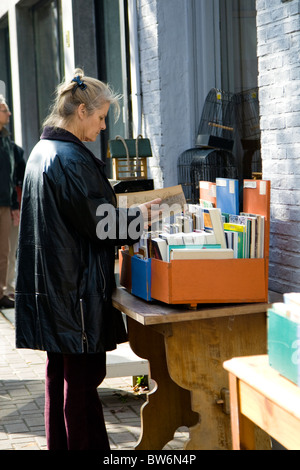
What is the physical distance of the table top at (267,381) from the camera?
7.36 ft

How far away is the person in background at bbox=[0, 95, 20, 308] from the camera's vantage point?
7.71m

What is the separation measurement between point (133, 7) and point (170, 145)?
1196mm

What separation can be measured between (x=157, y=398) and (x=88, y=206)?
1226 mm

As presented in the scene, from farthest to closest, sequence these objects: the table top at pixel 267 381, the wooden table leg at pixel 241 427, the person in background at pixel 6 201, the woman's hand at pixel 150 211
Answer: the person in background at pixel 6 201 < the woman's hand at pixel 150 211 < the wooden table leg at pixel 241 427 < the table top at pixel 267 381

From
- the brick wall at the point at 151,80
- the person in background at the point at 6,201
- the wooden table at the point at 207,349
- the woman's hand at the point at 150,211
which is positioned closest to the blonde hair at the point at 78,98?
the woman's hand at the point at 150,211

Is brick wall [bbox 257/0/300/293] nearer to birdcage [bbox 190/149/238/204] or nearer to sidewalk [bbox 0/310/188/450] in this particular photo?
birdcage [bbox 190/149/238/204]

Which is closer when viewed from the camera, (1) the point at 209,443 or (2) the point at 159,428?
(1) the point at 209,443

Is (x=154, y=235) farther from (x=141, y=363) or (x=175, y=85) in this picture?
(x=175, y=85)

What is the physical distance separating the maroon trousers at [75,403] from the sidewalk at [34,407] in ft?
2.10

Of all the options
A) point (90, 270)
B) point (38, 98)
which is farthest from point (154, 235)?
point (38, 98)

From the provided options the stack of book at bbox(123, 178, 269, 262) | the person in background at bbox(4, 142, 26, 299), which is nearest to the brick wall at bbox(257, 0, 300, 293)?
the stack of book at bbox(123, 178, 269, 262)

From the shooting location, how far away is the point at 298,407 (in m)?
2.19

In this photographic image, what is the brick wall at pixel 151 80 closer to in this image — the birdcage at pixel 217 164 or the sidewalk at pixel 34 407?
the birdcage at pixel 217 164

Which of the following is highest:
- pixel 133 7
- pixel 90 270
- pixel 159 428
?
pixel 133 7
